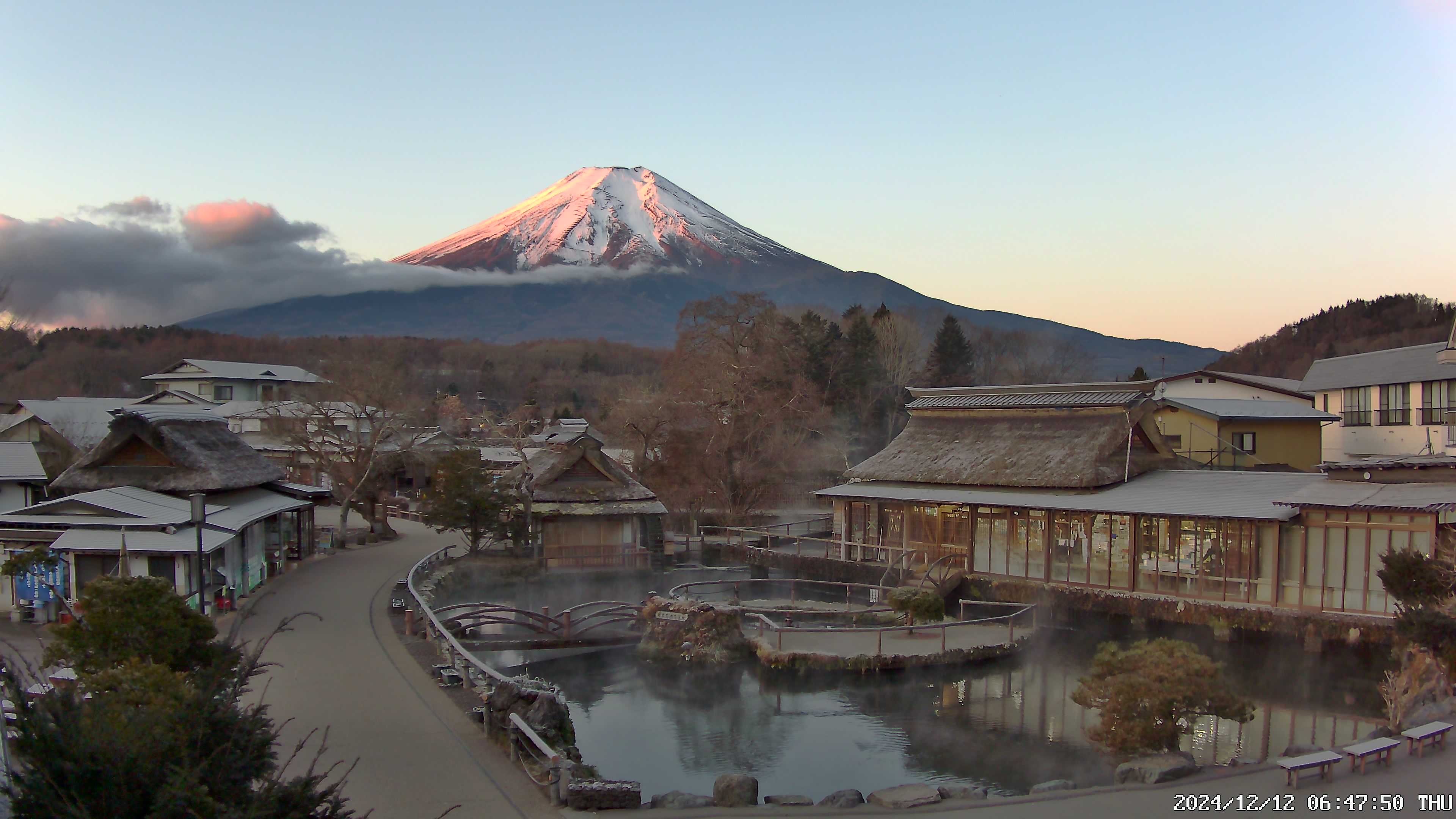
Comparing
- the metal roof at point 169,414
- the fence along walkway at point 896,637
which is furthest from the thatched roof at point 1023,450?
the metal roof at point 169,414

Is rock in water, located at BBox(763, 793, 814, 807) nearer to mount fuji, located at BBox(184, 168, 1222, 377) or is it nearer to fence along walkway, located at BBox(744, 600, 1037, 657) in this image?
fence along walkway, located at BBox(744, 600, 1037, 657)

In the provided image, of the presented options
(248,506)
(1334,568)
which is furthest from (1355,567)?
(248,506)

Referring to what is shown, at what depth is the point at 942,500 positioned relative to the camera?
Answer: 22.6 metres

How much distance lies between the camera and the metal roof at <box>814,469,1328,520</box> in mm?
18062

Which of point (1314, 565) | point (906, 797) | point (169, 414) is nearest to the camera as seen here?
point (906, 797)

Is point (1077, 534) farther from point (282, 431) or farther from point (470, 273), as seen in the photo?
point (470, 273)

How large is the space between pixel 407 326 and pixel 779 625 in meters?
153

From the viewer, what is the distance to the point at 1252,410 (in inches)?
1174

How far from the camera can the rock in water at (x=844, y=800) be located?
9.03 m

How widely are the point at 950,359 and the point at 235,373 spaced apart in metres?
47.2

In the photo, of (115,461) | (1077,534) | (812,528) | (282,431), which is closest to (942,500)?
(1077,534)

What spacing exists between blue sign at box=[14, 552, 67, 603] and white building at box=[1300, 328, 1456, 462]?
33717 mm

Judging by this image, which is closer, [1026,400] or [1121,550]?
[1121,550]

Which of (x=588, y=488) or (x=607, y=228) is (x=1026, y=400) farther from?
(x=607, y=228)
